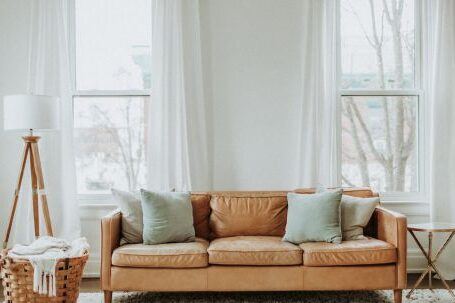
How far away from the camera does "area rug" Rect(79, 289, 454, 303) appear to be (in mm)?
4352

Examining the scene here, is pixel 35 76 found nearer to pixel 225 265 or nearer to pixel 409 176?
pixel 225 265

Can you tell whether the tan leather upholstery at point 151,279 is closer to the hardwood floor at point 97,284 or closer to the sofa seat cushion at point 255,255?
the sofa seat cushion at point 255,255

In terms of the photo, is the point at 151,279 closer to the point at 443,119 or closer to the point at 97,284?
the point at 97,284

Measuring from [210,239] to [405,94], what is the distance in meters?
2.41

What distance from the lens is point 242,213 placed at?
4688mm

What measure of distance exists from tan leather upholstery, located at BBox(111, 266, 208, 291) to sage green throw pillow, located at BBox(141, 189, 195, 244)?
11.1 inches

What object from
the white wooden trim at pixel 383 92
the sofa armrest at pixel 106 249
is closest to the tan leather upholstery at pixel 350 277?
the sofa armrest at pixel 106 249

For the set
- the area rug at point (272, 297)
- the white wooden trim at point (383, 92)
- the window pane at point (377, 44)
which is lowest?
the area rug at point (272, 297)

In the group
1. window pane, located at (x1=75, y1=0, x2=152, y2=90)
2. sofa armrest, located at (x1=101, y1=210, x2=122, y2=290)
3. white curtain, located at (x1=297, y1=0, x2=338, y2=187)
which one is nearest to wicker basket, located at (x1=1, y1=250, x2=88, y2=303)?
sofa armrest, located at (x1=101, y1=210, x2=122, y2=290)

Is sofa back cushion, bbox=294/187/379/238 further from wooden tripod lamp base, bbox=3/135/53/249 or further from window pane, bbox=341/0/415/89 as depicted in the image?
wooden tripod lamp base, bbox=3/135/53/249

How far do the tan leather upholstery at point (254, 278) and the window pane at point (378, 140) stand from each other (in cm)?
164

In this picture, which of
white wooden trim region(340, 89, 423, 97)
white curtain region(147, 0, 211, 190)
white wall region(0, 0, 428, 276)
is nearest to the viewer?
white curtain region(147, 0, 211, 190)

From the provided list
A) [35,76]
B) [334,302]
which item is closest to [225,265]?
[334,302]

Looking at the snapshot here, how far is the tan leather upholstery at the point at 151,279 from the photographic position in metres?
4.07
